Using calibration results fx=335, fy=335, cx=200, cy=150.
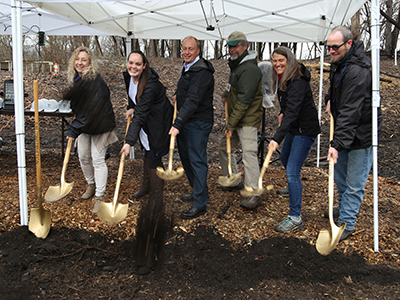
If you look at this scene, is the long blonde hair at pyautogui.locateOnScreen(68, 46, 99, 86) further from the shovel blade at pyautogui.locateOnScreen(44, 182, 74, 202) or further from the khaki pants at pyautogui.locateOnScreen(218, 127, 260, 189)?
the khaki pants at pyautogui.locateOnScreen(218, 127, 260, 189)

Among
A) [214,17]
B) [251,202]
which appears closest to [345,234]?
[251,202]

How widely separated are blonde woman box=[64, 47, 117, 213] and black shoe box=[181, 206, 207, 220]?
106cm

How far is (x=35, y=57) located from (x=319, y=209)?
21.2 metres

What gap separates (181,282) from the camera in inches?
114

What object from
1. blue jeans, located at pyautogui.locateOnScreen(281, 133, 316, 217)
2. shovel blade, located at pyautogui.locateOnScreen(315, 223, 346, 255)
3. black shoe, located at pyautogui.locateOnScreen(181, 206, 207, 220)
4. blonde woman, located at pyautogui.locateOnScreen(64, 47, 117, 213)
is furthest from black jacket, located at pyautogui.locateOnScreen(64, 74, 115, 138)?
shovel blade, located at pyautogui.locateOnScreen(315, 223, 346, 255)

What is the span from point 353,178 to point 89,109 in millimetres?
2857

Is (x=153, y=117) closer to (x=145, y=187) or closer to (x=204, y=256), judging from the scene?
(x=145, y=187)

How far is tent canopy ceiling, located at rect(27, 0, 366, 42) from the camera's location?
5.18 metres

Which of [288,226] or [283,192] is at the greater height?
[283,192]

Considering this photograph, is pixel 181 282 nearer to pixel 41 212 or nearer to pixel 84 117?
pixel 41 212

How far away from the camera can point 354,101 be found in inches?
117

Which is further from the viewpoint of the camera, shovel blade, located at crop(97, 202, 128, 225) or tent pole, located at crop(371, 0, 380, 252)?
shovel blade, located at crop(97, 202, 128, 225)

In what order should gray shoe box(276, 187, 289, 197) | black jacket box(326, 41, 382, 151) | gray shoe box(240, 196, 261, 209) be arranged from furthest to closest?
gray shoe box(276, 187, 289, 197) → gray shoe box(240, 196, 261, 209) → black jacket box(326, 41, 382, 151)

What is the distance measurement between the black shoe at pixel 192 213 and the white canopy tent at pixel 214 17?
3013mm
